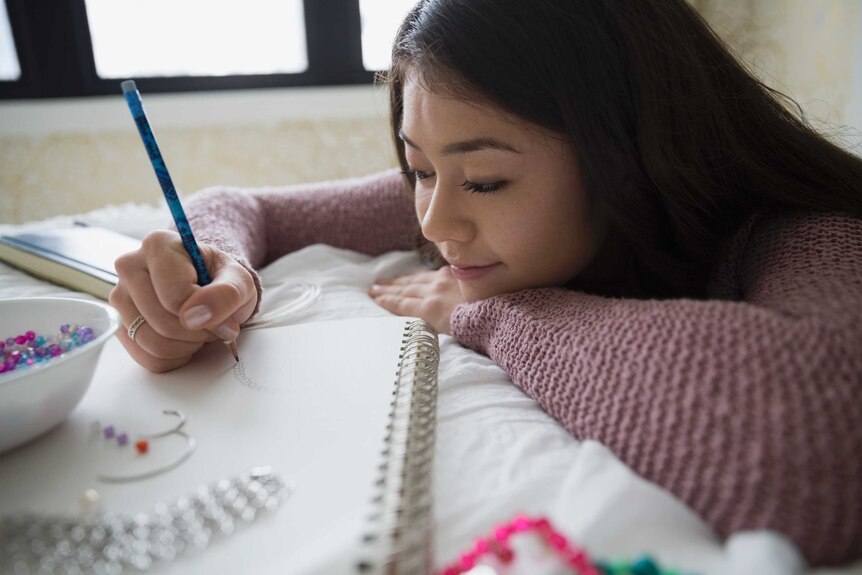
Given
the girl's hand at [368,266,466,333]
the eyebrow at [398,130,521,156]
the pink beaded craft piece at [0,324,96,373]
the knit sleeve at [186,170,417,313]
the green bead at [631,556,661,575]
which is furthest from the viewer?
the knit sleeve at [186,170,417,313]

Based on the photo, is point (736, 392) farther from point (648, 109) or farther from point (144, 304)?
point (144, 304)

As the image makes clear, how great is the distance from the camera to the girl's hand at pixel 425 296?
668 millimetres

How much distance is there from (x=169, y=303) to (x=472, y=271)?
0.92 ft

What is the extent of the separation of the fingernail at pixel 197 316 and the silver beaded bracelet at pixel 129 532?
0.52 ft

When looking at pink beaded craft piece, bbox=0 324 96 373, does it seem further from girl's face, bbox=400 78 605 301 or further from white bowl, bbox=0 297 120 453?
girl's face, bbox=400 78 605 301

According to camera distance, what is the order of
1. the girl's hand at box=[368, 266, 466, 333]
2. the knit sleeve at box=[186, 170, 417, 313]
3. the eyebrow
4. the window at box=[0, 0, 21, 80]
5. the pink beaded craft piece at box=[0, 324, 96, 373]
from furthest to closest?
the window at box=[0, 0, 21, 80]
the knit sleeve at box=[186, 170, 417, 313]
the girl's hand at box=[368, 266, 466, 333]
the eyebrow
the pink beaded craft piece at box=[0, 324, 96, 373]

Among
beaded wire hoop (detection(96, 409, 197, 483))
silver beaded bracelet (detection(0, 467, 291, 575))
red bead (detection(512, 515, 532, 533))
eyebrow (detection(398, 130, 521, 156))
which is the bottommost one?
beaded wire hoop (detection(96, 409, 197, 483))

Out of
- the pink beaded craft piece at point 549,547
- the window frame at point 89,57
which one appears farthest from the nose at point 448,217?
the window frame at point 89,57

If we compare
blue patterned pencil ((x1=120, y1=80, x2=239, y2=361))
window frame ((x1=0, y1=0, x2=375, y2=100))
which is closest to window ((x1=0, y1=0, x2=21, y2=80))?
window frame ((x1=0, y1=0, x2=375, y2=100))

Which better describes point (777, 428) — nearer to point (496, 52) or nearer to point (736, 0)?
point (496, 52)

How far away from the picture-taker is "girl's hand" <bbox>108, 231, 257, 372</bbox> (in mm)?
481

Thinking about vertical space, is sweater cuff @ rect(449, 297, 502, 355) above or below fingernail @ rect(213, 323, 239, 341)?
below

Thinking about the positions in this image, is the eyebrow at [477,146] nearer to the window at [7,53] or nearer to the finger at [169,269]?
the finger at [169,269]

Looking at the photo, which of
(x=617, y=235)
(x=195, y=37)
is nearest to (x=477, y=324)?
(x=617, y=235)
